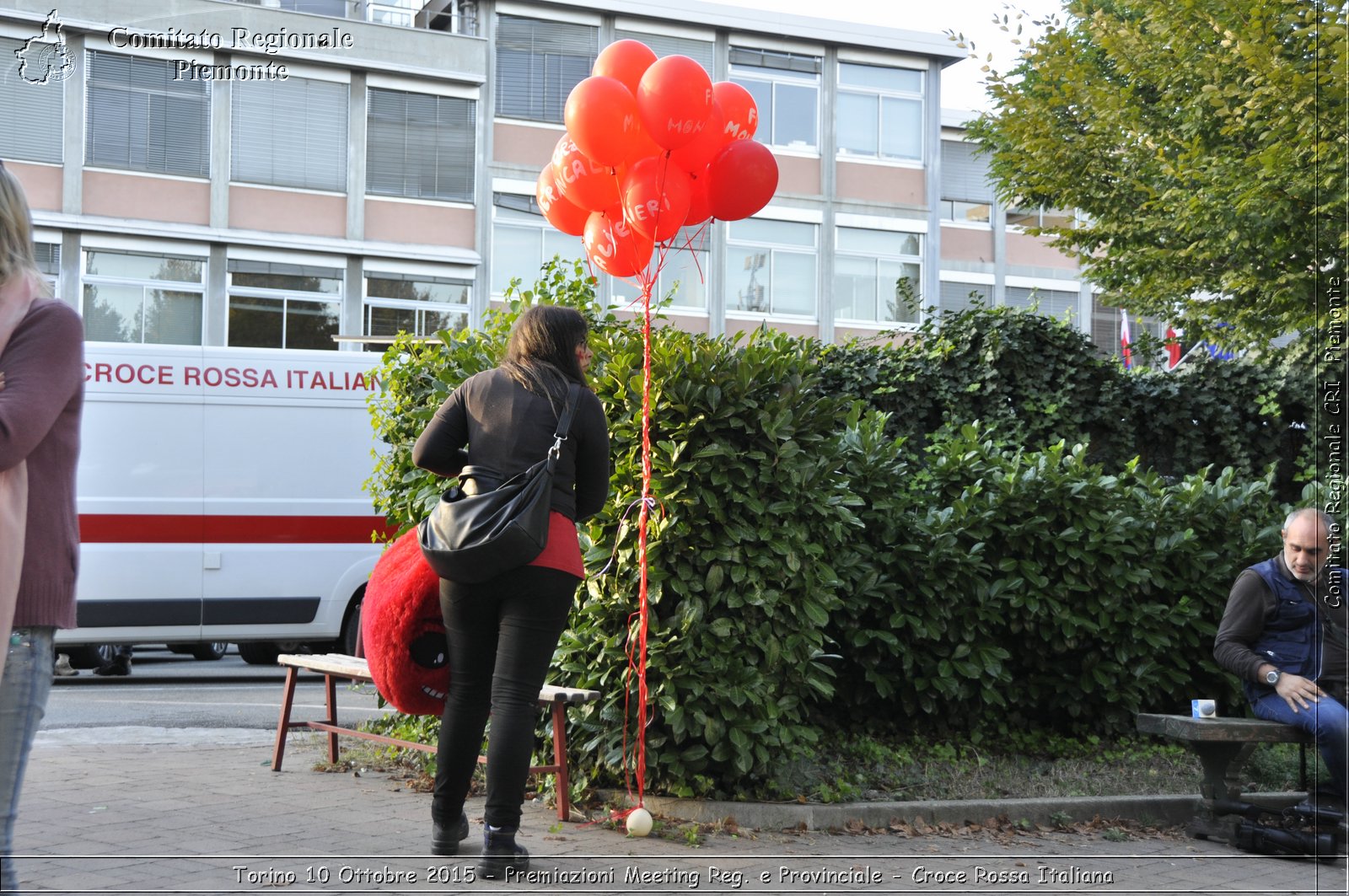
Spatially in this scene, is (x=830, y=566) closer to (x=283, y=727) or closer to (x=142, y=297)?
(x=283, y=727)

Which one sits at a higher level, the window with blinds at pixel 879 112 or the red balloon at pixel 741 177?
the window with blinds at pixel 879 112

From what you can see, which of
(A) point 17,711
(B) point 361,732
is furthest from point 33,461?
(B) point 361,732

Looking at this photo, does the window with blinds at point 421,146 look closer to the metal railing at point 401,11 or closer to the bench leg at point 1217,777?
the metal railing at point 401,11

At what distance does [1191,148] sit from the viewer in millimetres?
9953

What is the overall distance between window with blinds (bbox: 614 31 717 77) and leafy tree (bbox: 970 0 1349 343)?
1744cm

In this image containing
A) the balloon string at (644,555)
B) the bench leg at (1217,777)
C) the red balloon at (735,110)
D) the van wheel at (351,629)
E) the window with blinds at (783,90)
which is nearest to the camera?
the balloon string at (644,555)

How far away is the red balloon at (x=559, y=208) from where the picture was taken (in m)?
6.64

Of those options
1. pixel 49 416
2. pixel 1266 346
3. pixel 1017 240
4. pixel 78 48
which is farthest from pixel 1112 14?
pixel 1017 240

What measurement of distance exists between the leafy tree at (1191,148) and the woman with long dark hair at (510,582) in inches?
210

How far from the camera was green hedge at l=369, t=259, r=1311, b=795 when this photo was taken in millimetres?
5754

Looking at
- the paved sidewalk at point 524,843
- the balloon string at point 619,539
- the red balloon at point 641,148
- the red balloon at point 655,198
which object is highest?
the red balloon at point 641,148

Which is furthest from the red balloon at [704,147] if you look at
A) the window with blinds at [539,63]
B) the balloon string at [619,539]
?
the window with blinds at [539,63]

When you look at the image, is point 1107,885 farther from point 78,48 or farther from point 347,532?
point 78,48

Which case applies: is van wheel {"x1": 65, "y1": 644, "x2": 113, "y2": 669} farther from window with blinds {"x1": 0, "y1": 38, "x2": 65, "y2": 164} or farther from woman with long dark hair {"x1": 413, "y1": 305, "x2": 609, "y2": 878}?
window with blinds {"x1": 0, "y1": 38, "x2": 65, "y2": 164}
